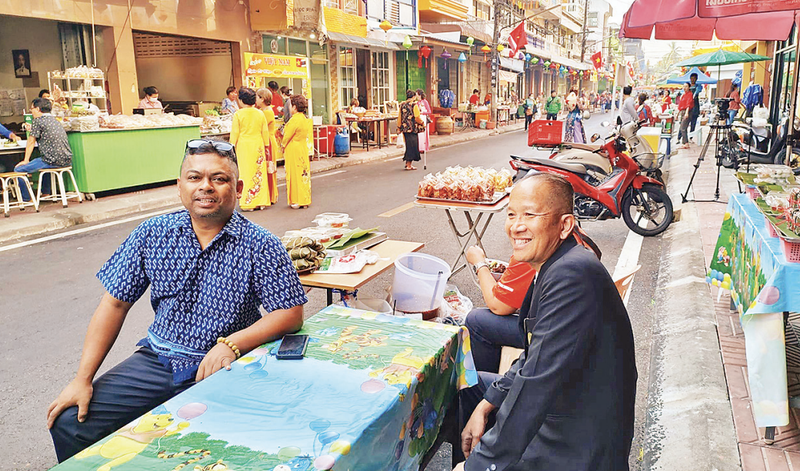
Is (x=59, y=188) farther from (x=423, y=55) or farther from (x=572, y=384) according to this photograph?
(x=423, y=55)

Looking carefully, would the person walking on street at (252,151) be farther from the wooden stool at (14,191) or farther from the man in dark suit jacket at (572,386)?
the man in dark suit jacket at (572,386)

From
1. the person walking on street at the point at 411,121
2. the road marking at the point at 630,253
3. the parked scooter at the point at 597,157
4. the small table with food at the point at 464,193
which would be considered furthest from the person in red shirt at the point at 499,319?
the person walking on street at the point at 411,121

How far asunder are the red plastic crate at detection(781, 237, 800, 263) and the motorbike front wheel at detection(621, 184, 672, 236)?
176 inches

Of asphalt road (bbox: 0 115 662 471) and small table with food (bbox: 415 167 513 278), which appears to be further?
small table with food (bbox: 415 167 513 278)

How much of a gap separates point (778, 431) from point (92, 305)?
514cm

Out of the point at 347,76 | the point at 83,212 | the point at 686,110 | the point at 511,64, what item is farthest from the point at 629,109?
the point at 511,64

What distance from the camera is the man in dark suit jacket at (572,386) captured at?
6.04ft

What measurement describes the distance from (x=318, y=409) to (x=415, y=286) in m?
2.20

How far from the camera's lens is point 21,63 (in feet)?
45.7

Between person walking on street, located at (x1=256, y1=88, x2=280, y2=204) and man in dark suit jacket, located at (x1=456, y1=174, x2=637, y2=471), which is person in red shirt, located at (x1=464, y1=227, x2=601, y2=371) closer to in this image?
man in dark suit jacket, located at (x1=456, y1=174, x2=637, y2=471)

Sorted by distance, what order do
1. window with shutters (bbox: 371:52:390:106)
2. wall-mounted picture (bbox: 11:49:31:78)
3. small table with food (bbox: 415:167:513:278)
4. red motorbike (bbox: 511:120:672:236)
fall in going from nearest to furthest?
small table with food (bbox: 415:167:513:278) < red motorbike (bbox: 511:120:672:236) < wall-mounted picture (bbox: 11:49:31:78) < window with shutters (bbox: 371:52:390:106)

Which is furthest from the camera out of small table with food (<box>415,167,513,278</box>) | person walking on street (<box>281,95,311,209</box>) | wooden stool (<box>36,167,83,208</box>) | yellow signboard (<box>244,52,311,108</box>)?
yellow signboard (<box>244,52,311,108</box>)

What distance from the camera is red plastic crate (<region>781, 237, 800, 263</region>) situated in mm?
3000

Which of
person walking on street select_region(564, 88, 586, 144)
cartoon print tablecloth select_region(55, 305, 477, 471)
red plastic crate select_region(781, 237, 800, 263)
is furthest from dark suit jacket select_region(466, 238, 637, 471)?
person walking on street select_region(564, 88, 586, 144)
